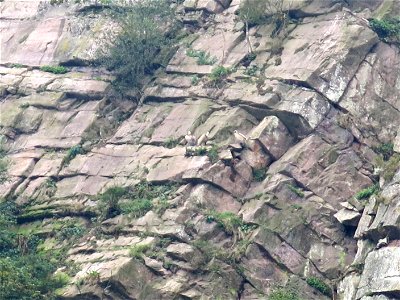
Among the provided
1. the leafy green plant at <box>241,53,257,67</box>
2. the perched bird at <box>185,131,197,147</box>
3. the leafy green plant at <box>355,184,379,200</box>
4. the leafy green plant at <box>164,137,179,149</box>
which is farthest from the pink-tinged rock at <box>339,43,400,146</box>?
the leafy green plant at <box>164,137,179,149</box>

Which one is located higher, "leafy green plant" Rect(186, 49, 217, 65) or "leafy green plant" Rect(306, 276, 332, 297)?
"leafy green plant" Rect(186, 49, 217, 65)

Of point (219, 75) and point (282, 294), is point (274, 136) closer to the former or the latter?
point (219, 75)

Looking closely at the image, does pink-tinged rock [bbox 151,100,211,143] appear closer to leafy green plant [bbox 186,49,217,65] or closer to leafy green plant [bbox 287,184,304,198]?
leafy green plant [bbox 186,49,217,65]

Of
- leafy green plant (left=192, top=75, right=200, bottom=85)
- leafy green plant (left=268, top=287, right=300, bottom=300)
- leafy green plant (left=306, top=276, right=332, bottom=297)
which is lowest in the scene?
leafy green plant (left=306, top=276, right=332, bottom=297)

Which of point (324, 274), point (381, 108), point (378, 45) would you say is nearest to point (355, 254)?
point (324, 274)

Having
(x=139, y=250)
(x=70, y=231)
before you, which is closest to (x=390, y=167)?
(x=139, y=250)

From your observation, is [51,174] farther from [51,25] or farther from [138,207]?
[51,25]
